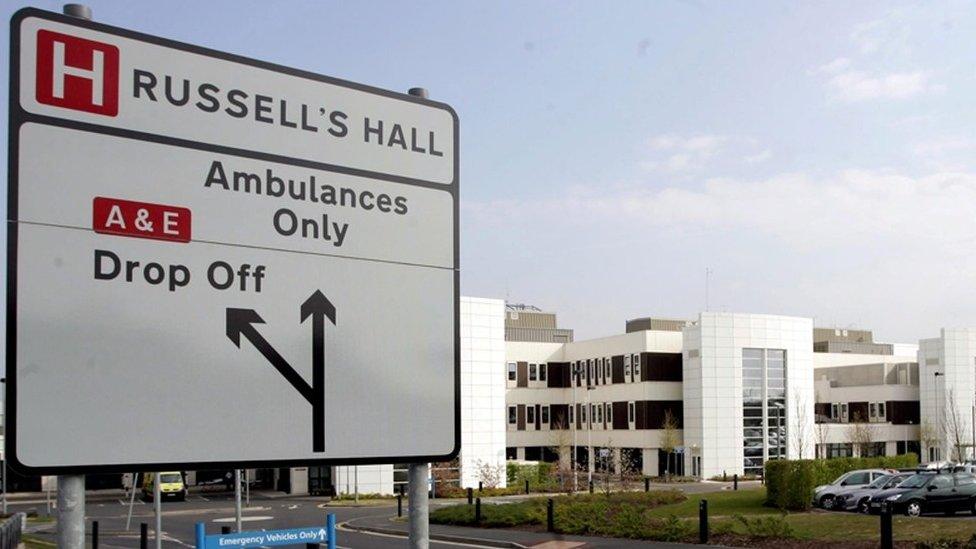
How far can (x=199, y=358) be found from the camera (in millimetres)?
3371

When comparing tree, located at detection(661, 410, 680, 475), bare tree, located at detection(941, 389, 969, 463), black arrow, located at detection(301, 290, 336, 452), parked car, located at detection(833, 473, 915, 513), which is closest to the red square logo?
black arrow, located at detection(301, 290, 336, 452)

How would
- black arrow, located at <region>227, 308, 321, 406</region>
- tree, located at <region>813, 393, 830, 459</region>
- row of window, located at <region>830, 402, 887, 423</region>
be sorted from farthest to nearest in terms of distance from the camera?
row of window, located at <region>830, 402, 887, 423</region> < tree, located at <region>813, 393, 830, 459</region> < black arrow, located at <region>227, 308, 321, 406</region>

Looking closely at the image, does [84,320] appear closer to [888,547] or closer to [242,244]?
[242,244]

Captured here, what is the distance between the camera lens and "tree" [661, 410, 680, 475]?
75.6m

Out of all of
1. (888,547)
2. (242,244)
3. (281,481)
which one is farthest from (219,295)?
(281,481)

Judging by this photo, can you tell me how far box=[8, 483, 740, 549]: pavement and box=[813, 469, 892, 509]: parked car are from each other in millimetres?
12974

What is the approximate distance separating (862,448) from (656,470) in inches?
547

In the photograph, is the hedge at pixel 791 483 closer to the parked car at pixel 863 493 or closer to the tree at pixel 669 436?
the parked car at pixel 863 493

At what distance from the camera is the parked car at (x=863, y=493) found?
39156 mm

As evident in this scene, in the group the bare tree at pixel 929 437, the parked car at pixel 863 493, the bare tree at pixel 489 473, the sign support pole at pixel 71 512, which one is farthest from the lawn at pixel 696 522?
the bare tree at pixel 929 437

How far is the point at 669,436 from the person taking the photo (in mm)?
75625

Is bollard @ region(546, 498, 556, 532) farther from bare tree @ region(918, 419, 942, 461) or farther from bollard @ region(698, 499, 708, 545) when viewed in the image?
bare tree @ region(918, 419, 942, 461)

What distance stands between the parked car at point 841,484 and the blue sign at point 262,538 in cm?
3961

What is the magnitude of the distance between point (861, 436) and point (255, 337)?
77.5m
